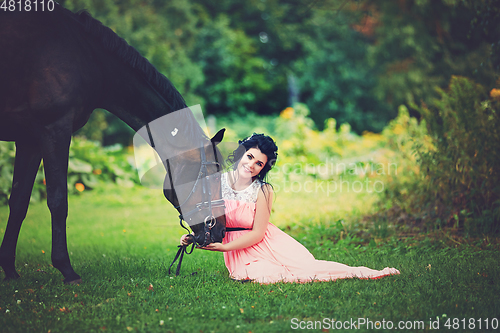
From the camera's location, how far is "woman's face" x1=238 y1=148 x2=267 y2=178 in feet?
10.9

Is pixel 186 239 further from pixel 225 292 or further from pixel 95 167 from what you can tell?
pixel 95 167

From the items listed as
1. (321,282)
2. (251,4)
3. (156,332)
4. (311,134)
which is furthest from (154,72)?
(251,4)

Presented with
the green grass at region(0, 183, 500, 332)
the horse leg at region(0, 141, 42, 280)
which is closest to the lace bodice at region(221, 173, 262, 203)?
the green grass at region(0, 183, 500, 332)

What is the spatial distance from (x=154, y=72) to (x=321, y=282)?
7.11 feet

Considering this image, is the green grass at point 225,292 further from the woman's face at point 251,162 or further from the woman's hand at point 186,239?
the woman's face at point 251,162

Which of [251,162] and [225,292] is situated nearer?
[225,292]

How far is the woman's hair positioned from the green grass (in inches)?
38.6

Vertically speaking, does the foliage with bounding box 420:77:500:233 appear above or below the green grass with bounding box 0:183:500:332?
above

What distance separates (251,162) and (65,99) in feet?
4.92

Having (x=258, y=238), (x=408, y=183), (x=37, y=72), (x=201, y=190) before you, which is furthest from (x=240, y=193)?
(x=408, y=183)

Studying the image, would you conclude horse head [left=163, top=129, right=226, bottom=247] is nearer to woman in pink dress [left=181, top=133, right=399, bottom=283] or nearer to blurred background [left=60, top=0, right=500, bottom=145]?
woman in pink dress [left=181, top=133, right=399, bottom=283]

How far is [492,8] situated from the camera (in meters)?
4.68

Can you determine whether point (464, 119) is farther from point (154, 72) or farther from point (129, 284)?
point (129, 284)

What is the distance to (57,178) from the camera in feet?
9.82
